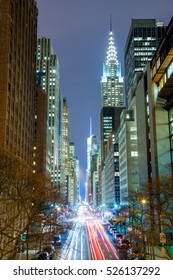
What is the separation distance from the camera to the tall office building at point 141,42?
5691 inches

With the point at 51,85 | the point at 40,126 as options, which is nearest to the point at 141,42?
the point at 51,85

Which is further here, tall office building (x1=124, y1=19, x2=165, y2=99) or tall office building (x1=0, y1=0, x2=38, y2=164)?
tall office building (x1=124, y1=19, x2=165, y2=99)

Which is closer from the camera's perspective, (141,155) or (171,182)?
(171,182)

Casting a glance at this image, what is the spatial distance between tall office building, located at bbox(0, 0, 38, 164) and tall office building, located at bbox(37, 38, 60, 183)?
272 feet

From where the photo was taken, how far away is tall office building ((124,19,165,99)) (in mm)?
144562

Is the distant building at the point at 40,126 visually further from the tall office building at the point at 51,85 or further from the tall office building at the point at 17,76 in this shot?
the tall office building at the point at 51,85

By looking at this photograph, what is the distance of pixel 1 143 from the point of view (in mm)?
45531

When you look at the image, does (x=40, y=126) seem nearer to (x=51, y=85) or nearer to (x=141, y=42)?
(x=51, y=85)

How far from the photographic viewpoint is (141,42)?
14838 centimetres

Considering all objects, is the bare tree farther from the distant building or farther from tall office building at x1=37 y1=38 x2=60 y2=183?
tall office building at x1=37 y1=38 x2=60 y2=183

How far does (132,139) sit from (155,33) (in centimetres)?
8640

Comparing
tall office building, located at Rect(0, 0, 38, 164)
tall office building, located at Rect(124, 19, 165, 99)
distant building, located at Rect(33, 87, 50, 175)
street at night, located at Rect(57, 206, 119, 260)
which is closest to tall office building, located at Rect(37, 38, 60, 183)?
tall office building, located at Rect(124, 19, 165, 99)
